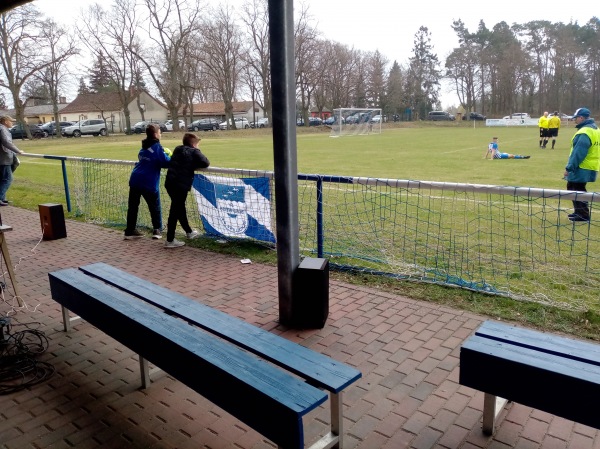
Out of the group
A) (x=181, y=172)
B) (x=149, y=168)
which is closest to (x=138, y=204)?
(x=149, y=168)

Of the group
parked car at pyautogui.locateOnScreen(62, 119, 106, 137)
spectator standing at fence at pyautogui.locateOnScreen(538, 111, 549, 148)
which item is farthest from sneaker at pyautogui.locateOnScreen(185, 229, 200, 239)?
parked car at pyautogui.locateOnScreen(62, 119, 106, 137)

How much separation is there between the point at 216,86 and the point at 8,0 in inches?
2629

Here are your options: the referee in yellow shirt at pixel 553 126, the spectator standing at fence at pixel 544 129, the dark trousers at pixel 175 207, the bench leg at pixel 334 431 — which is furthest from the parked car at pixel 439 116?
the bench leg at pixel 334 431

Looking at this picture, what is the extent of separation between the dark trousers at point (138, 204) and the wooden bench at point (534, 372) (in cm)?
587

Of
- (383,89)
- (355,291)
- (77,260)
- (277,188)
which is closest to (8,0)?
(277,188)

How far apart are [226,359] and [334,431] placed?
0.74 metres

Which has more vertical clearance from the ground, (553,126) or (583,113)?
(583,113)

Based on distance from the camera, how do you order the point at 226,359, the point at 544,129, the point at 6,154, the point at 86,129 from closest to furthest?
the point at 226,359
the point at 6,154
the point at 544,129
the point at 86,129

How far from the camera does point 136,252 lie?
7.14 meters

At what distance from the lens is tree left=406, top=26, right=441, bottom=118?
76000 millimetres

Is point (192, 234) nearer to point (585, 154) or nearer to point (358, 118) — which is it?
point (585, 154)

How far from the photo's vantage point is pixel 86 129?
50312mm

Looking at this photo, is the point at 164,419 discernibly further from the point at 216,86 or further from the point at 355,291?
the point at 216,86

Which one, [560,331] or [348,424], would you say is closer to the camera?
[348,424]
